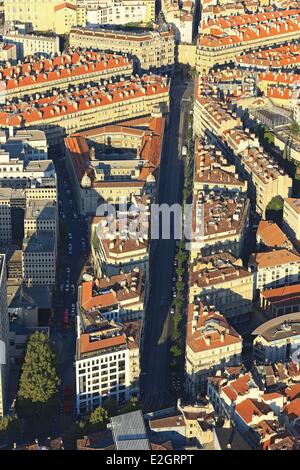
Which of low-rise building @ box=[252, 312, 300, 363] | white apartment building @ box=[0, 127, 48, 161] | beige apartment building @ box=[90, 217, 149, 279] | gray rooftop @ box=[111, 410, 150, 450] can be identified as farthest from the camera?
white apartment building @ box=[0, 127, 48, 161]

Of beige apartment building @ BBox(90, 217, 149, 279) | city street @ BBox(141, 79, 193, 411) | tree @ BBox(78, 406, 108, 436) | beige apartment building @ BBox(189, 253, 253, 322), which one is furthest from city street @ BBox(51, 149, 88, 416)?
beige apartment building @ BBox(189, 253, 253, 322)

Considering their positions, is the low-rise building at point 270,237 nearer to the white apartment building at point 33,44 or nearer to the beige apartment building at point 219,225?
the beige apartment building at point 219,225

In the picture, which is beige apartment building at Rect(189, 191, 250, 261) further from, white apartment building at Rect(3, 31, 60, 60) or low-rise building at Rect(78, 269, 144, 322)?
white apartment building at Rect(3, 31, 60, 60)

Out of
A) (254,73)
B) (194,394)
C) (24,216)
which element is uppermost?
(254,73)

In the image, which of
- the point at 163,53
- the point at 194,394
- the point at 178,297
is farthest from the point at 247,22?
the point at 194,394

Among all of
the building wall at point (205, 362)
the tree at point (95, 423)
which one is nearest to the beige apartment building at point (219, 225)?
the building wall at point (205, 362)

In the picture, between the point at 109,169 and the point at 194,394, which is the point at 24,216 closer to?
the point at 109,169
